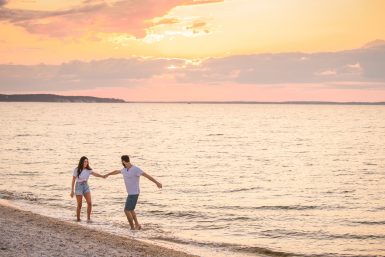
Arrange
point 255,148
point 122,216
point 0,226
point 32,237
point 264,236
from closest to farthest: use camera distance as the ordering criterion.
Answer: point 32,237 < point 0,226 < point 264,236 < point 122,216 < point 255,148

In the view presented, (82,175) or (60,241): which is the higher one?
(82,175)

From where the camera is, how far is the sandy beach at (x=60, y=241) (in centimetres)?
1225

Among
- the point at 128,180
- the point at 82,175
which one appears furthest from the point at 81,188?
the point at 128,180

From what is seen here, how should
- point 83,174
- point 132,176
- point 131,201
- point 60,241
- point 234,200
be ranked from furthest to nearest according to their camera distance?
point 234,200, point 83,174, point 131,201, point 132,176, point 60,241

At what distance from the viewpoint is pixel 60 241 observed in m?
13.7

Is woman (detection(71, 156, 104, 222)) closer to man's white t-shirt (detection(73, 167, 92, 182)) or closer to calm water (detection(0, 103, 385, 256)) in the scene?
man's white t-shirt (detection(73, 167, 92, 182))

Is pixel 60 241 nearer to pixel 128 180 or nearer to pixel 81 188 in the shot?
pixel 128 180

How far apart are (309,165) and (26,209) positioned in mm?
28599

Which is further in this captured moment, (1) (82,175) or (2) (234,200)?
(2) (234,200)

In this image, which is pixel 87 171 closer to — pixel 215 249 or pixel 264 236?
pixel 215 249

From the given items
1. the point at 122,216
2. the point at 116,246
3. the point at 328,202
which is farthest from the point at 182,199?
the point at 116,246

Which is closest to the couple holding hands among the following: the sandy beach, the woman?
the woman

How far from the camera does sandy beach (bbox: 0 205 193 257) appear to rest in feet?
40.2

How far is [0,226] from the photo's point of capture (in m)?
15.0
